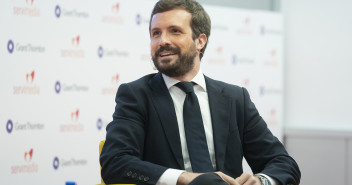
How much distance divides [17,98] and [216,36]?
7.67 feet

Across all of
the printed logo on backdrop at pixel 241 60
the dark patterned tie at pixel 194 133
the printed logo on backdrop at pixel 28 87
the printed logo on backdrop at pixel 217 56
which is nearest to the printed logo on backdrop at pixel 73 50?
the printed logo on backdrop at pixel 28 87

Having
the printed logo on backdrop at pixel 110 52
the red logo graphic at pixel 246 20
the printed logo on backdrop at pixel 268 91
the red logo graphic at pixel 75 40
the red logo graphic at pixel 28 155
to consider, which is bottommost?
the red logo graphic at pixel 28 155

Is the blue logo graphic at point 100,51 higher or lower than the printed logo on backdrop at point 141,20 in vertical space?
lower

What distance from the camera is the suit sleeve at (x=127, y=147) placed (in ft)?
5.74

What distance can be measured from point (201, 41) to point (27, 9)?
8.29 feet

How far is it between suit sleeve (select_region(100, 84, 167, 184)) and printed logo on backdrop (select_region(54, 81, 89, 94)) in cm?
243

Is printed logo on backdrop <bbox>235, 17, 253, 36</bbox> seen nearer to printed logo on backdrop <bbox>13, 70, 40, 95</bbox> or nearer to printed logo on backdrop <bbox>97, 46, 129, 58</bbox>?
printed logo on backdrop <bbox>97, 46, 129, 58</bbox>

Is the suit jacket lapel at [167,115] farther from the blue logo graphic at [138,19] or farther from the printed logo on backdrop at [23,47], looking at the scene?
the blue logo graphic at [138,19]

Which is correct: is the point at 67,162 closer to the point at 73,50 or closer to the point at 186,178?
the point at 73,50

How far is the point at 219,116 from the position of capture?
2082 mm

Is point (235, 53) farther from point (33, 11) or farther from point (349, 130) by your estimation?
point (33, 11)

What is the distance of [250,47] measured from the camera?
540 cm

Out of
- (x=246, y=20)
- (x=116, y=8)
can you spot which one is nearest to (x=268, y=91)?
(x=246, y=20)

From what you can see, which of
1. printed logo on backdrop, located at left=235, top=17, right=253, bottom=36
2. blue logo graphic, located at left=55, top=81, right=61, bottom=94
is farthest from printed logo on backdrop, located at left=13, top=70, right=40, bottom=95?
printed logo on backdrop, located at left=235, top=17, right=253, bottom=36
